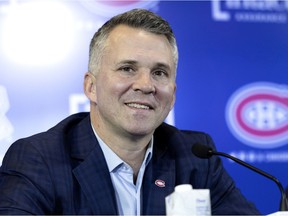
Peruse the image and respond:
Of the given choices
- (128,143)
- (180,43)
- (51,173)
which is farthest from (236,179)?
(51,173)

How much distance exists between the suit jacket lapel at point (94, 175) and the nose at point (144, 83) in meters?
0.23

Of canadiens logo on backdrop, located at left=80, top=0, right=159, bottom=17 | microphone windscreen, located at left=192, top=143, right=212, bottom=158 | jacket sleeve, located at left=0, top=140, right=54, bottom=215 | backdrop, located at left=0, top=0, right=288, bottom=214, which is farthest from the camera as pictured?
canadiens logo on backdrop, located at left=80, top=0, right=159, bottom=17

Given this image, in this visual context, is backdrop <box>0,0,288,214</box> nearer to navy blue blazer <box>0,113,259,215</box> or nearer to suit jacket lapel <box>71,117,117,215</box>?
navy blue blazer <box>0,113,259,215</box>

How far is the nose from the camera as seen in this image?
1517 millimetres

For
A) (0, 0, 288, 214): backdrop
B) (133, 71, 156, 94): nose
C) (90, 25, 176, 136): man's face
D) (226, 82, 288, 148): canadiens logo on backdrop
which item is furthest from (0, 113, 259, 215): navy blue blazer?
(226, 82, 288, 148): canadiens logo on backdrop

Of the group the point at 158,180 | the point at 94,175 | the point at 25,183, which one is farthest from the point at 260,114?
the point at 25,183

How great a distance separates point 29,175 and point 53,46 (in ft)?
3.15

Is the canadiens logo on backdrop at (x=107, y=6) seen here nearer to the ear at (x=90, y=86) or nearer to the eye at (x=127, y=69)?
the ear at (x=90, y=86)

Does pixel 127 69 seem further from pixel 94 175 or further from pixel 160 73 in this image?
pixel 94 175

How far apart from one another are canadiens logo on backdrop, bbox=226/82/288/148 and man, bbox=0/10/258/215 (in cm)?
76

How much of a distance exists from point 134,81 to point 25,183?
45cm

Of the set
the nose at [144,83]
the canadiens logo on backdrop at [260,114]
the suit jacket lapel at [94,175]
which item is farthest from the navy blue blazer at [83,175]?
the canadiens logo on backdrop at [260,114]

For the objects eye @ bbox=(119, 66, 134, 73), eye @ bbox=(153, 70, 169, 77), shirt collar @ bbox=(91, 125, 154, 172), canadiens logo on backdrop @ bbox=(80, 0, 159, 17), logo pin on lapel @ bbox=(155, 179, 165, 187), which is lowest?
logo pin on lapel @ bbox=(155, 179, 165, 187)

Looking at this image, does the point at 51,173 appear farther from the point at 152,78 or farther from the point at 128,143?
the point at 152,78
